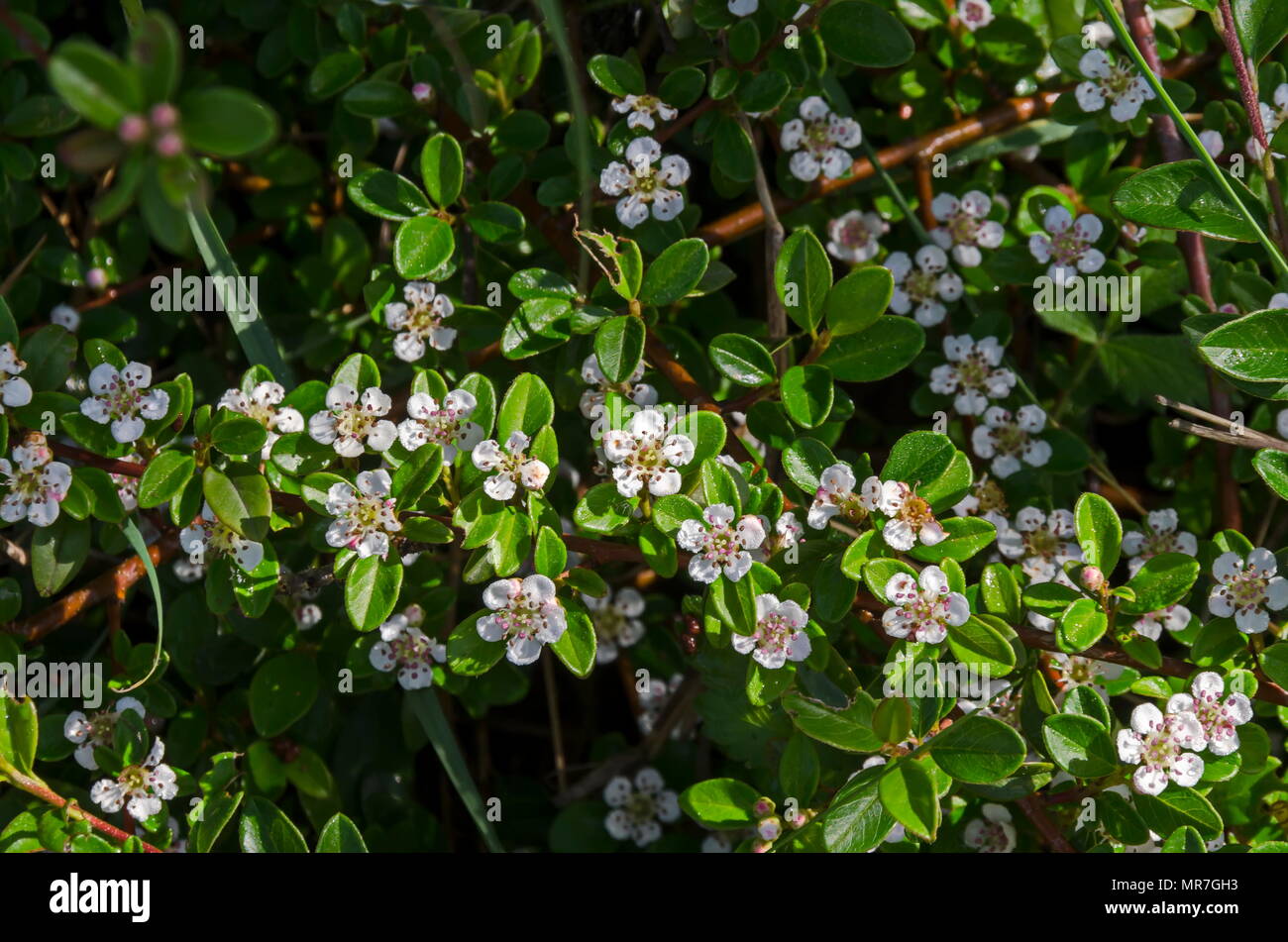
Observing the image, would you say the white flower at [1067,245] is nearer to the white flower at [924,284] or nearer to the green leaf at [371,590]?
the white flower at [924,284]

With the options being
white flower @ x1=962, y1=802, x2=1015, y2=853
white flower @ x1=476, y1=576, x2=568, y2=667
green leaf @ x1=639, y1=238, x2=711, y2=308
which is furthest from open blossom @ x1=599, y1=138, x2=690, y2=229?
white flower @ x1=962, y1=802, x2=1015, y2=853

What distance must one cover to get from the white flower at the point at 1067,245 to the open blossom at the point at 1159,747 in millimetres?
857

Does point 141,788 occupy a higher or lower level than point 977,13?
lower

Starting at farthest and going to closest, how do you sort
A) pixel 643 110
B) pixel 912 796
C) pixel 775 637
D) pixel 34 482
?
pixel 643 110
pixel 34 482
pixel 775 637
pixel 912 796

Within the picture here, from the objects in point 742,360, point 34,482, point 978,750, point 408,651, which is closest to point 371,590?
point 408,651

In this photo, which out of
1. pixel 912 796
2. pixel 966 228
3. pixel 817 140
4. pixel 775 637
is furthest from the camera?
pixel 966 228

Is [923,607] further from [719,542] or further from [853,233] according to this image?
[853,233]

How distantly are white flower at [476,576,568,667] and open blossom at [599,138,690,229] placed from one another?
0.69 meters

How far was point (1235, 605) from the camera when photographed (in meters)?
1.80

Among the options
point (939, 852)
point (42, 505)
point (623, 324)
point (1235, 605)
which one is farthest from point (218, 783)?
point (1235, 605)

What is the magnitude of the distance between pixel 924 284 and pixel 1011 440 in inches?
13.6

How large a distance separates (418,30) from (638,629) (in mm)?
1215

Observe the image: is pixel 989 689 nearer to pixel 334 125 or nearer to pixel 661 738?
pixel 661 738

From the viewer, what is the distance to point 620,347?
180 cm
